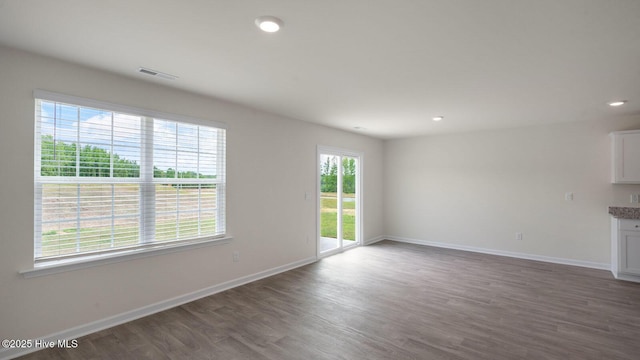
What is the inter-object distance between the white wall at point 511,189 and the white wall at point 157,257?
2.46 meters

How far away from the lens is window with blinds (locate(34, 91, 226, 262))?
2.58 metres

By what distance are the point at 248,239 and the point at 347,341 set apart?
2082 millimetres

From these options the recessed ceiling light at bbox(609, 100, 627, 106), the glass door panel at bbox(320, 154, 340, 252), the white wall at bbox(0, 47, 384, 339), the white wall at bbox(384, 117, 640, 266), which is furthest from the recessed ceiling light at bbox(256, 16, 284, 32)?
the white wall at bbox(384, 117, 640, 266)

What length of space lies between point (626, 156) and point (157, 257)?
263 inches

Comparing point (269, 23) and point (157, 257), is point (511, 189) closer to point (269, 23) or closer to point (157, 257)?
point (269, 23)

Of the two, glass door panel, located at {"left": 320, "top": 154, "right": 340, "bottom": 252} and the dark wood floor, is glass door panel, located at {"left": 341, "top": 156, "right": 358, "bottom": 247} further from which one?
the dark wood floor

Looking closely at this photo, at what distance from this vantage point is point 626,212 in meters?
4.22

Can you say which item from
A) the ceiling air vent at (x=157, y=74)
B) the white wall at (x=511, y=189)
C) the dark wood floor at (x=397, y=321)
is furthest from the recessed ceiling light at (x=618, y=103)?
the ceiling air vent at (x=157, y=74)

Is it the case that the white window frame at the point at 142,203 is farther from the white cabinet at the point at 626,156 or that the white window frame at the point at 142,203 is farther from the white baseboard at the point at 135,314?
the white cabinet at the point at 626,156

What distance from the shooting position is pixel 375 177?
700 centimetres

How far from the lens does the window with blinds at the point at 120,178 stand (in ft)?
8.48

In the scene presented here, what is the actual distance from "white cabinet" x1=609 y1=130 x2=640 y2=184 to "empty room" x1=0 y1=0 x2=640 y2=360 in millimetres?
30

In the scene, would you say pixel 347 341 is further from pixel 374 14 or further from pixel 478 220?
pixel 478 220

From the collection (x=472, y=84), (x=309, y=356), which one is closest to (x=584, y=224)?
(x=472, y=84)
